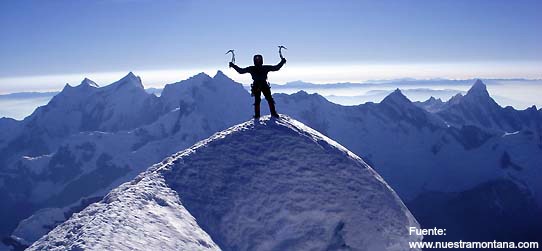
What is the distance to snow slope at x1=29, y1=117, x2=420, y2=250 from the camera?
15922 mm

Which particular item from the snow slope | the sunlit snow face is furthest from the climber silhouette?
the snow slope

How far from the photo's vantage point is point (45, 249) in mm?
14945

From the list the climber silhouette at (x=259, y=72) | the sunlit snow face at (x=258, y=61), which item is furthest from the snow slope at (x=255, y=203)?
the sunlit snow face at (x=258, y=61)

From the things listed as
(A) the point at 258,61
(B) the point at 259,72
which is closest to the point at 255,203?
(B) the point at 259,72

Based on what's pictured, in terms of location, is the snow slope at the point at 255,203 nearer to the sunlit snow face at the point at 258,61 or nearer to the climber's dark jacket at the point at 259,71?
the climber's dark jacket at the point at 259,71

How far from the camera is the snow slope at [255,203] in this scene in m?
15.9

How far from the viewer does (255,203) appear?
18.7 metres

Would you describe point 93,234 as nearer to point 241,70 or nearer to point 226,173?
point 226,173

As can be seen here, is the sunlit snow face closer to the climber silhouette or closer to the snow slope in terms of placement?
the climber silhouette

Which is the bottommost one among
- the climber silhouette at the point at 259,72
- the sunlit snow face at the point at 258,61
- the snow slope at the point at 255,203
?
the snow slope at the point at 255,203

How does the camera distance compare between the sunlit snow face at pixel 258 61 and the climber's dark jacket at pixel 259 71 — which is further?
the sunlit snow face at pixel 258 61

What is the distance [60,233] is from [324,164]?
10.2m

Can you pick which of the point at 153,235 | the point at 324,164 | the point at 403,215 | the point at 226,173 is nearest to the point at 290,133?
the point at 324,164

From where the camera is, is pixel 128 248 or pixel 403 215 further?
pixel 403 215
